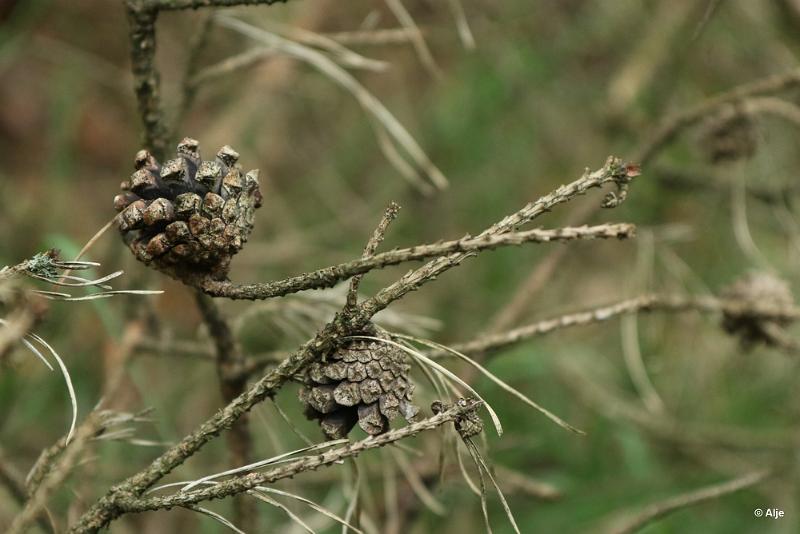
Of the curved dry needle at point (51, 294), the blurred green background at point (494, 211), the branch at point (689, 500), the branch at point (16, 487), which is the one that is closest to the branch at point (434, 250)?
the curved dry needle at point (51, 294)

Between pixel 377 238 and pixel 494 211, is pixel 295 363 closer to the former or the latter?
pixel 377 238

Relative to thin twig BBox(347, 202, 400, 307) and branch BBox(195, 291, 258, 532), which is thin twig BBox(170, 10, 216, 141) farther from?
thin twig BBox(347, 202, 400, 307)

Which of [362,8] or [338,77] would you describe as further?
[362,8]

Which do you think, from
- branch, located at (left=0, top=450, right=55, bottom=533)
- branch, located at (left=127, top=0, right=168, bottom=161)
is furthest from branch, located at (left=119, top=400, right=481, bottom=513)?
branch, located at (left=127, top=0, right=168, bottom=161)

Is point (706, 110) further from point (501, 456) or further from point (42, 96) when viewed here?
point (42, 96)

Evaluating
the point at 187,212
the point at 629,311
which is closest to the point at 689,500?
the point at 629,311

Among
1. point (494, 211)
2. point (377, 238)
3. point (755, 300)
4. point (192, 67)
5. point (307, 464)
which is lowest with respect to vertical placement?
point (307, 464)

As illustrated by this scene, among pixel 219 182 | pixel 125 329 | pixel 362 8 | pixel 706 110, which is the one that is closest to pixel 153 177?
pixel 219 182
